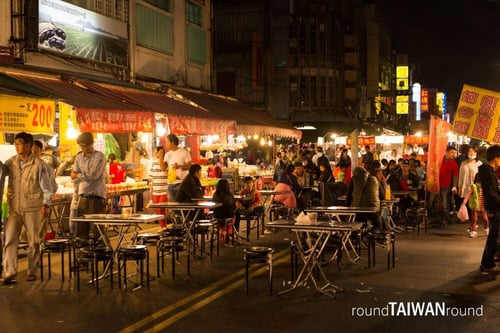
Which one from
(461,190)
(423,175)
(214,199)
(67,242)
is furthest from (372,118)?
(67,242)

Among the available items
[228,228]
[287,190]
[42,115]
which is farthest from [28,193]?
[287,190]

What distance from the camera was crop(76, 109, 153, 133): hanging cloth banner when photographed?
36.7ft

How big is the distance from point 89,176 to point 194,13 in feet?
39.4

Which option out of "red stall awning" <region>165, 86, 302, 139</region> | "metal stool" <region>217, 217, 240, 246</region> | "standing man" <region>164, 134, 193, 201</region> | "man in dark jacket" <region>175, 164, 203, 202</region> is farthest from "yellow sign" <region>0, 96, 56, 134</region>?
"red stall awning" <region>165, 86, 302, 139</region>

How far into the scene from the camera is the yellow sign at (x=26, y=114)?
10047 mm

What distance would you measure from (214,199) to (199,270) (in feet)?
8.32

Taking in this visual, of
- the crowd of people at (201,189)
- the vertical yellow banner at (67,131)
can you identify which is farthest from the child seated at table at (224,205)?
the vertical yellow banner at (67,131)

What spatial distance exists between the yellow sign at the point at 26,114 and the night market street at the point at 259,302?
8.04ft

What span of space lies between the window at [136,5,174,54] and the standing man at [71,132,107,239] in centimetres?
722

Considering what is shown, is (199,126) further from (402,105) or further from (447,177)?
(402,105)

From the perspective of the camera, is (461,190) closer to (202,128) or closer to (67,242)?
(202,128)

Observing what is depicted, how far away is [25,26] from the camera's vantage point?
12.1 m

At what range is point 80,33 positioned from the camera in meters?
14.0

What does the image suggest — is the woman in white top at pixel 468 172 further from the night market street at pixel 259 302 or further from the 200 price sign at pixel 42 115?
the 200 price sign at pixel 42 115
